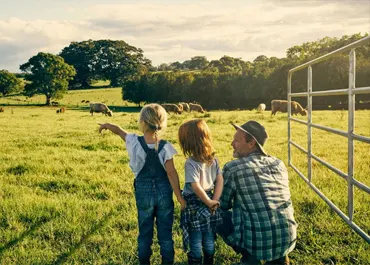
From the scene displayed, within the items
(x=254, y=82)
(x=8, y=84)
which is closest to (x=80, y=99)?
(x=8, y=84)

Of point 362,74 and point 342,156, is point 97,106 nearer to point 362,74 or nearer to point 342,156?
point 362,74

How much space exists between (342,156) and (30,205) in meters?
6.16

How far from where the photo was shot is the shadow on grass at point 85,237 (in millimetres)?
3510

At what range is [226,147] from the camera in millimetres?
9469

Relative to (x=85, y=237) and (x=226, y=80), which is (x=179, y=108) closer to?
(x=226, y=80)

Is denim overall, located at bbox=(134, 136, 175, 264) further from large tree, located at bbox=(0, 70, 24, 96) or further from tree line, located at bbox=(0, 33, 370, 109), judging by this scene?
large tree, located at bbox=(0, 70, 24, 96)

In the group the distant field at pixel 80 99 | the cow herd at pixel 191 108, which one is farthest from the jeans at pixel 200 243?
the distant field at pixel 80 99

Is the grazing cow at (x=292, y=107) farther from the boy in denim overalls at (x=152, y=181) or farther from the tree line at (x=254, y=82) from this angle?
the boy in denim overalls at (x=152, y=181)

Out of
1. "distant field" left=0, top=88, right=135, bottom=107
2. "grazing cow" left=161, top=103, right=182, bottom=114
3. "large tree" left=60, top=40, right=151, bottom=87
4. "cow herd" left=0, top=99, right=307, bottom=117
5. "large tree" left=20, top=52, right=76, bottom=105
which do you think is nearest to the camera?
"cow herd" left=0, top=99, right=307, bottom=117

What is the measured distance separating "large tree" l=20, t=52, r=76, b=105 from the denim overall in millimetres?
53776

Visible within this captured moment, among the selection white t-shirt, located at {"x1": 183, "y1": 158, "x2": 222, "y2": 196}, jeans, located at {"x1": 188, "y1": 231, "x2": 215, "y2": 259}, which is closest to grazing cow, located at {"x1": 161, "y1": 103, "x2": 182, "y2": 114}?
white t-shirt, located at {"x1": 183, "y1": 158, "x2": 222, "y2": 196}

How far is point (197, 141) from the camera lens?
322 cm

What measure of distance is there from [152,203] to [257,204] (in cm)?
90

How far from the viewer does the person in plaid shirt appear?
10.1 ft
